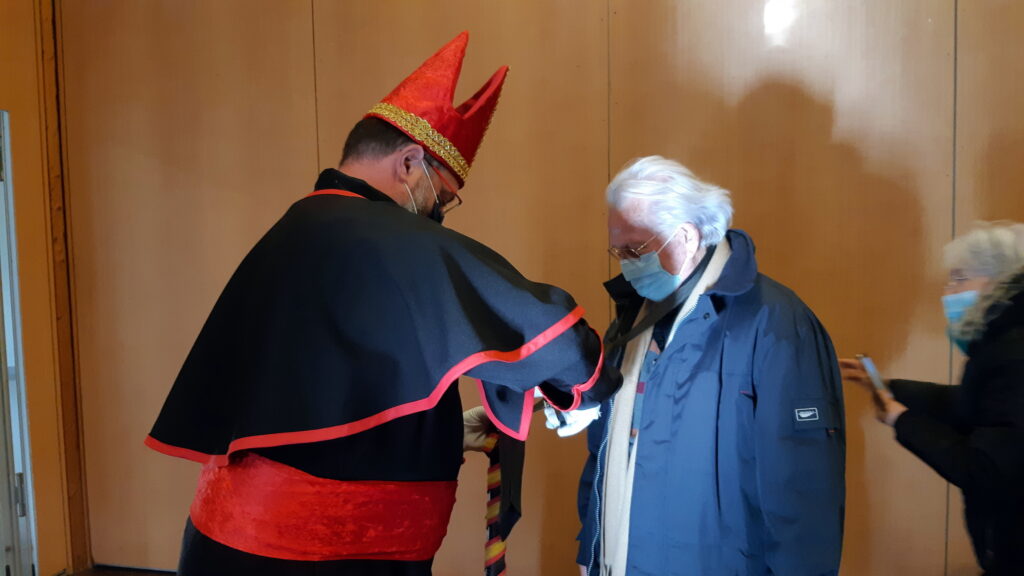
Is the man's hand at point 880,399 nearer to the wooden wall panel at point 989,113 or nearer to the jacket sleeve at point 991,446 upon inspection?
the jacket sleeve at point 991,446

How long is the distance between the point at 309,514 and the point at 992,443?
4.03 ft

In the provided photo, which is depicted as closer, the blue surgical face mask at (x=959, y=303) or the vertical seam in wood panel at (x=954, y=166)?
the blue surgical face mask at (x=959, y=303)

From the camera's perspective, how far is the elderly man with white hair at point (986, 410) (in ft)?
4.00

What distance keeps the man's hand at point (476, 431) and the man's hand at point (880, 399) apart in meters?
0.90

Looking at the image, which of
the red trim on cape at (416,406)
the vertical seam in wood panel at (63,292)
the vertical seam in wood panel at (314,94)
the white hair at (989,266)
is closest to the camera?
the red trim on cape at (416,406)

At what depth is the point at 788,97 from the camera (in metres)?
2.30

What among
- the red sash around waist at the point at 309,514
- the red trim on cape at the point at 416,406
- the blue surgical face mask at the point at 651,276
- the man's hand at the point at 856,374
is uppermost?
the blue surgical face mask at the point at 651,276

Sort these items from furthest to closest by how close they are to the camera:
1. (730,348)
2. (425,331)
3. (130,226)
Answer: (130,226) → (730,348) → (425,331)

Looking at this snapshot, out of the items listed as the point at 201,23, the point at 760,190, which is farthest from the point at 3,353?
the point at 760,190

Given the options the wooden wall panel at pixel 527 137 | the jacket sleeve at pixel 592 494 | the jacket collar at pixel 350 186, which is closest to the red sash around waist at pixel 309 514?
the jacket collar at pixel 350 186

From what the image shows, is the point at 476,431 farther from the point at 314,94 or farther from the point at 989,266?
the point at 314,94

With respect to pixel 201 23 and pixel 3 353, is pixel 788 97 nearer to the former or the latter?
pixel 201 23

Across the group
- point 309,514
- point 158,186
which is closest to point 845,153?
point 309,514

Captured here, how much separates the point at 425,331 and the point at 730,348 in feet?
2.19
